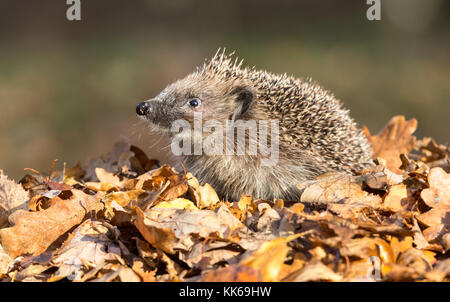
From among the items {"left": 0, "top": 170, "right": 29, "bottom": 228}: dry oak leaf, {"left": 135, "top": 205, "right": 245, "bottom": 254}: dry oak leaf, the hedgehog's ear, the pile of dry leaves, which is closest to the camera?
the pile of dry leaves

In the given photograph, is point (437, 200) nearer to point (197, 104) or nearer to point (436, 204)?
point (436, 204)

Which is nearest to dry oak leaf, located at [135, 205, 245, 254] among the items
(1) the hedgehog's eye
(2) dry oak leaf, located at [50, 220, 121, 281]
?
(2) dry oak leaf, located at [50, 220, 121, 281]

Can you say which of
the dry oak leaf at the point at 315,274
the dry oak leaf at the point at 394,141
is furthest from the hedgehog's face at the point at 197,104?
the dry oak leaf at the point at 315,274

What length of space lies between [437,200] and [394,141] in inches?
101

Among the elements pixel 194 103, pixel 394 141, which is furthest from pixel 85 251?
pixel 394 141

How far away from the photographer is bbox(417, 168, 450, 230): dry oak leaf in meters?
3.66

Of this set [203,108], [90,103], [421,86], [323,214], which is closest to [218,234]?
[323,214]

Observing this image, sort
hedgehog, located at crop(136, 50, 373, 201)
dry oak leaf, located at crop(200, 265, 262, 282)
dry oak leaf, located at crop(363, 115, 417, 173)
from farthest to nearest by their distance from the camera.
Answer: dry oak leaf, located at crop(363, 115, 417, 173)
hedgehog, located at crop(136, 50, 373, 201)
dry oak leaf, located at crop(200, 265, 262, 282)

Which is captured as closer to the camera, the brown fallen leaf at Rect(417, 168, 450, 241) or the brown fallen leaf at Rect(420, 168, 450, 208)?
the brown fallen leaf at Rect(417, 168, 450, 241)

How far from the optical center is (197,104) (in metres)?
5.17

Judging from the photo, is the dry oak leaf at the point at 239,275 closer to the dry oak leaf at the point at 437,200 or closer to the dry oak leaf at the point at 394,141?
the dry oak leaf at the point at 437,200

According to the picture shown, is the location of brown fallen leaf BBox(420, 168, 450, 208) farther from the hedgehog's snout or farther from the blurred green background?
the blurred green background

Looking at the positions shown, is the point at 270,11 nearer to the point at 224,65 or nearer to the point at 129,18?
the point at 129,18

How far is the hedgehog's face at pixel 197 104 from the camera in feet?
16.6
